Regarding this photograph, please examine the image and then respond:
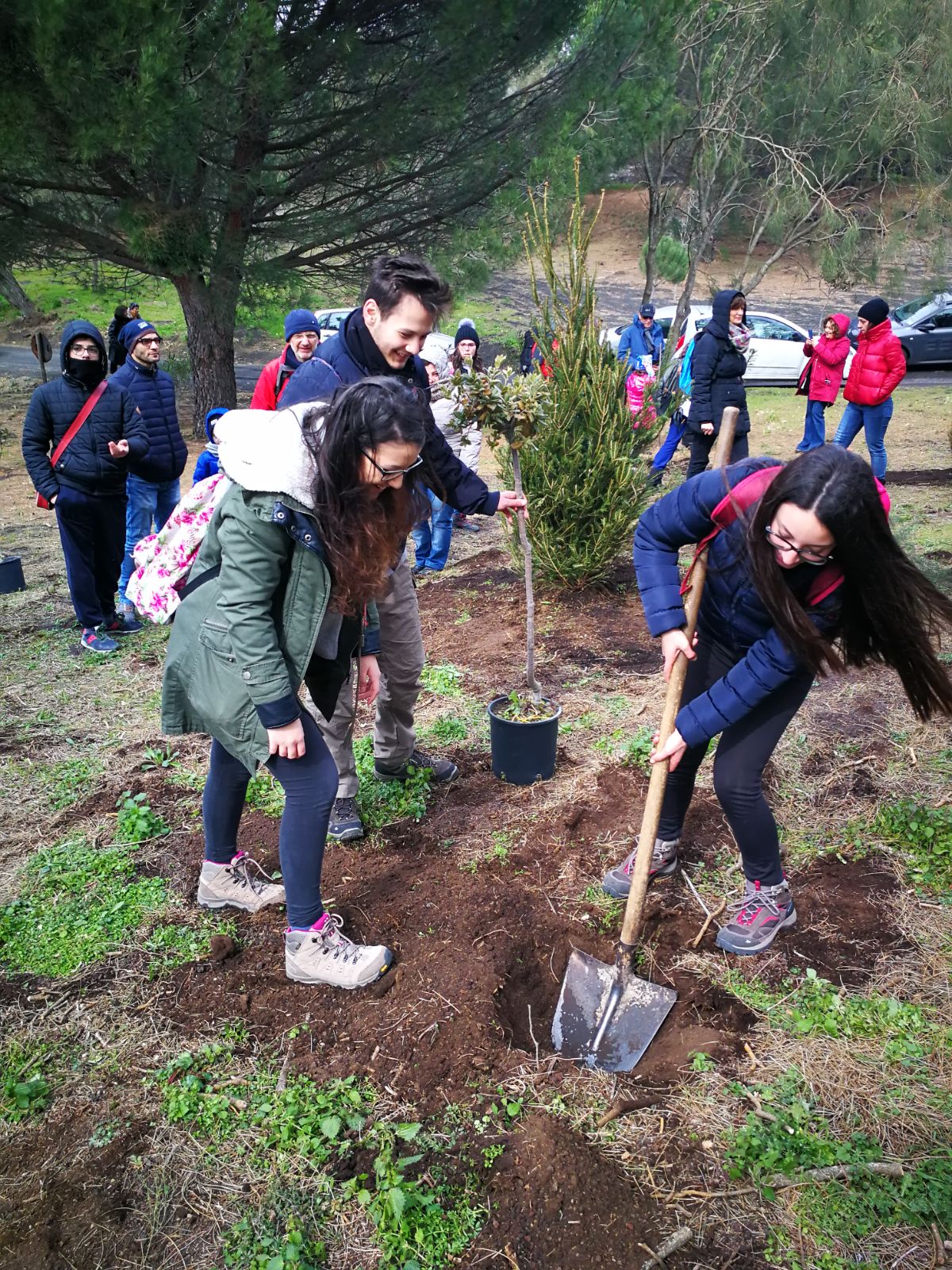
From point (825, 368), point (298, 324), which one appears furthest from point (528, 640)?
point (825, 368)

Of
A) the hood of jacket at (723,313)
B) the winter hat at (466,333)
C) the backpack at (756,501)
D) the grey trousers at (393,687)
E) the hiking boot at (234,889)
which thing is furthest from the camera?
the winter hat at (466,333)

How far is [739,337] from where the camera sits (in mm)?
6879

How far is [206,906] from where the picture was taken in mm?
3014

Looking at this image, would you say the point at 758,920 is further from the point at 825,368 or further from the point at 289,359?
the point at 825,368

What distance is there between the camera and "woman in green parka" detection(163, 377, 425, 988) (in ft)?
6.83

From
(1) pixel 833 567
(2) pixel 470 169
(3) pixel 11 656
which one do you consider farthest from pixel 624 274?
(1) pixel 833 567

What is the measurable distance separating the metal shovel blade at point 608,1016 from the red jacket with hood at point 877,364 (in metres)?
6.87

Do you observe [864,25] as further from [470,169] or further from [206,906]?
[206,906]

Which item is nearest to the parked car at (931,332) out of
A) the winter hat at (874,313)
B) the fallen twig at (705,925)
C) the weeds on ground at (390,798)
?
the winter hat at (874,313)

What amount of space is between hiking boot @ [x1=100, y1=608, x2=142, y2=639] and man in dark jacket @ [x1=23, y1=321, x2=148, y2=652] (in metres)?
0.19

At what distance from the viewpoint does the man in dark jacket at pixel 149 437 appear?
17.8ft

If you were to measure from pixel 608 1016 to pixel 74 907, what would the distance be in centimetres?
186

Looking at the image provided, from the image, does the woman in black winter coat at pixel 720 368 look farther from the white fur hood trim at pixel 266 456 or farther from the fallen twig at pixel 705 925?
the white fur hood trim at pixel 266 456

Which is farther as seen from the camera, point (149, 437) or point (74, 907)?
point (149, 437)
